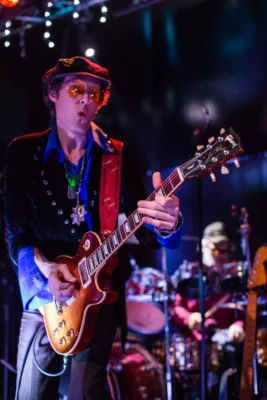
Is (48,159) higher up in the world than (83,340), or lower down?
higher up

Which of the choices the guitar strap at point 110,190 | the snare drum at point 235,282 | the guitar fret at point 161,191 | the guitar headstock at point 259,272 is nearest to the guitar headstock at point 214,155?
the guitar fret at point 161,191

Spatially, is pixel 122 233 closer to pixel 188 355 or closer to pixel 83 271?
pixel 83 271

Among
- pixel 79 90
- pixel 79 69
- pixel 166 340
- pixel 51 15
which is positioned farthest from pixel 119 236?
pixel 51 15

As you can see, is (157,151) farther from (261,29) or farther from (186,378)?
(186,378)

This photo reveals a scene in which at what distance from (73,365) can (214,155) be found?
1.44 meters

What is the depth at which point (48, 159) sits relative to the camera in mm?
3262

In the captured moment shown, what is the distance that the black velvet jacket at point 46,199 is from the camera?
3.10 meters

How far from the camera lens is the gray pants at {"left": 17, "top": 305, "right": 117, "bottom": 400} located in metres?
2.80

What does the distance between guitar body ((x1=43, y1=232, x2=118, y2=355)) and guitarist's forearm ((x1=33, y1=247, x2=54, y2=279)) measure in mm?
133

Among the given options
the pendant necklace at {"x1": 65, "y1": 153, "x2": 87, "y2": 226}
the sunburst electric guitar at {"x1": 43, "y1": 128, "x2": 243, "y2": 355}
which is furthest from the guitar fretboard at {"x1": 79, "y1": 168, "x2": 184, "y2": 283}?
the pendant necklace at {"x1": 65, "y1": 153, "x2": 87, "y2": 226}

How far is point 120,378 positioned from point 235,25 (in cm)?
422

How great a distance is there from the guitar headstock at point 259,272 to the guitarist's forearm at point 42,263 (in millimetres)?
1964

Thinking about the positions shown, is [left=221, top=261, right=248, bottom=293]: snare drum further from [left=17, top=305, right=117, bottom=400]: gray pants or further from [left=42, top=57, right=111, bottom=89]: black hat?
[left=42, top=57, right=111, bottom=89]: black hat

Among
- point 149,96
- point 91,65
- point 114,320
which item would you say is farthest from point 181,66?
point 114,320
